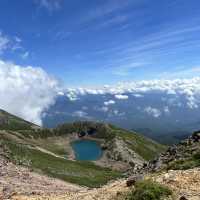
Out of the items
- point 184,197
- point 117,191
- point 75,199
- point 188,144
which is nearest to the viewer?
point 184,197

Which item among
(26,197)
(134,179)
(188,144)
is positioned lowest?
(26,197)

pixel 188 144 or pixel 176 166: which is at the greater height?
pixel 188 144

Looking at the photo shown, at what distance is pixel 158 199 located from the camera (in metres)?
27.9

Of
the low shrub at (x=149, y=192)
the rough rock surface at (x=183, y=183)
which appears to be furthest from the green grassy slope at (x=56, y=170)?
the low shrub at (x=149, y=192)

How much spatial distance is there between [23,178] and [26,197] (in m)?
33.4

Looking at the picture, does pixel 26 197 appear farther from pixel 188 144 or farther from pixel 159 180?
pixel 188 144

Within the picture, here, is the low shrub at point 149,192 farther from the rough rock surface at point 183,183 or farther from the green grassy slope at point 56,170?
the green grassy slope at point 56,170

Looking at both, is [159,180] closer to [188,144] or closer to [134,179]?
[134,179]

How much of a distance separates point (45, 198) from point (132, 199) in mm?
12190

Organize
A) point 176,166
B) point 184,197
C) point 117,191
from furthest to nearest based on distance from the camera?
1. point 176,166
2. point 117,191
3. point 184,197

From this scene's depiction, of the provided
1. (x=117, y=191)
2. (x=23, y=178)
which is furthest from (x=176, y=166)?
(x=23, y=178)

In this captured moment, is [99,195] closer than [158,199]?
No

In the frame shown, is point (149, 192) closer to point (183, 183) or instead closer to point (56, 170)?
point (183, 183)

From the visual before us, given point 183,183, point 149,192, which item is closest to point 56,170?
point 183,183
